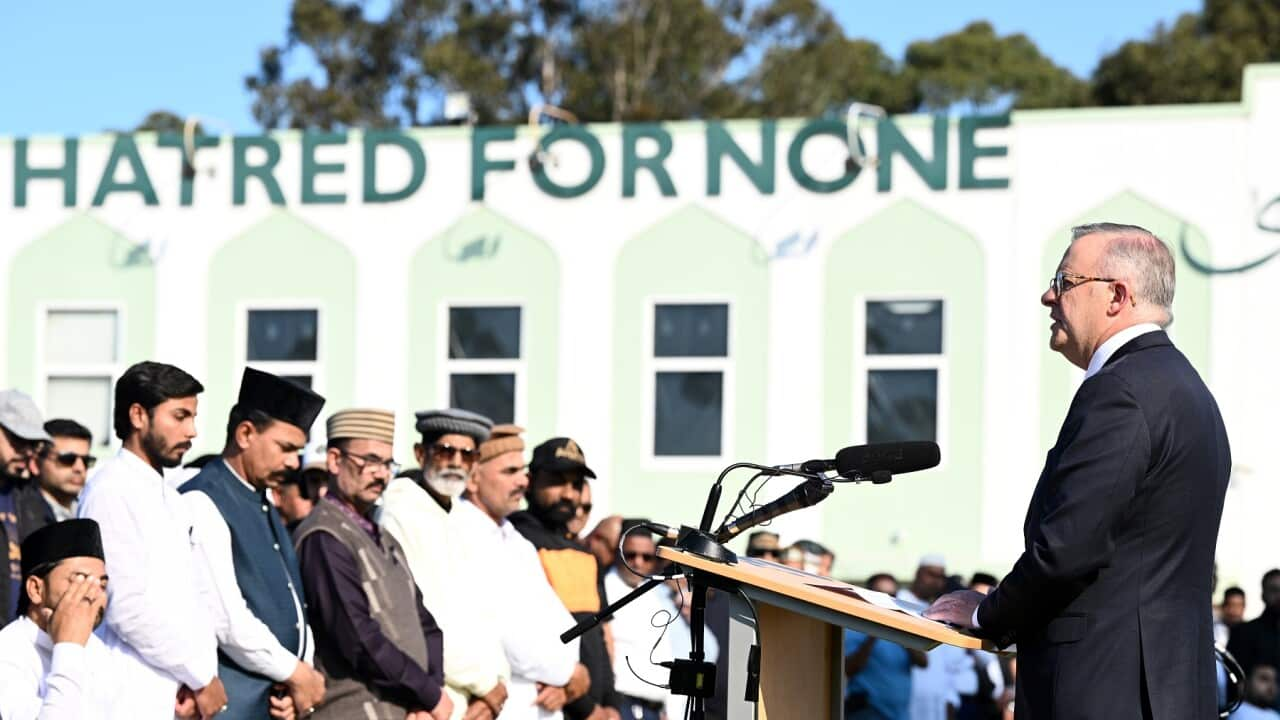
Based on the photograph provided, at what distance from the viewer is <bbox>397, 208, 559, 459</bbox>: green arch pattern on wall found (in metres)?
19.5

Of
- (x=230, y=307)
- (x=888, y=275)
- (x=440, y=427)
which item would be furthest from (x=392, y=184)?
(x=440, y=427)

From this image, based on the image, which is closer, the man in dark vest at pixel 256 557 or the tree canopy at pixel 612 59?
the man in dark vest at pixel 256 557

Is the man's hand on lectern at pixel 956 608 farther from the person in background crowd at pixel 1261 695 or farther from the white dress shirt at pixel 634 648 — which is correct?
the person in background crowd at pixel 1261 695

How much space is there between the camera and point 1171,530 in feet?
13.5

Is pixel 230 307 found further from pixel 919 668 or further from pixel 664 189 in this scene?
pixel 919 668

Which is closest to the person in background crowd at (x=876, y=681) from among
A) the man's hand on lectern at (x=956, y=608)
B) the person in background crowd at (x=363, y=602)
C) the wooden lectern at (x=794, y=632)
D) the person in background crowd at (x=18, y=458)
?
the person in background crowd at (x=363, y=602)

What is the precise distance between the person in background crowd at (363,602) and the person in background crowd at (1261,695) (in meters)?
7.54

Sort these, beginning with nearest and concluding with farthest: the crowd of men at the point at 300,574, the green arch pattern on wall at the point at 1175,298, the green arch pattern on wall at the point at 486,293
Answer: the crowd of men at the point at 300,574
the green arch pattern on wall at the point at 1175,298
the green arch pattern on wall at the point at 486,293

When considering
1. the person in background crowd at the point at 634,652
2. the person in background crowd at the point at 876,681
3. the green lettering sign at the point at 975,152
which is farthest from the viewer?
the green lettering sign at the point at 975,152

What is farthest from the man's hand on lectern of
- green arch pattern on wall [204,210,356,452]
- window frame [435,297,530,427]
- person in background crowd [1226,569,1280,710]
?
green arch pattern on wall [204,210,356,452]

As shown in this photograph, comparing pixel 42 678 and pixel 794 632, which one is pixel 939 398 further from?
pixel 794 632

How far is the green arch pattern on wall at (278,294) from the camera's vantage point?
19828 mm

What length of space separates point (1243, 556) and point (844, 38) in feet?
96.7

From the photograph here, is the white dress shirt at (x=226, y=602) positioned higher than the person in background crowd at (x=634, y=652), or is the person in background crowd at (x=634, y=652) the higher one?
the white dress shirt at (x=226, y=602)
